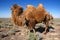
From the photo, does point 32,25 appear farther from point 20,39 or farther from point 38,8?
point 20,39

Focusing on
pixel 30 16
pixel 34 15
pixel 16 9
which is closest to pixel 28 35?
pixel 30 16

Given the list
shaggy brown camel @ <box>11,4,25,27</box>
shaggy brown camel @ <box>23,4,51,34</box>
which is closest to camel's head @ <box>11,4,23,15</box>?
shaggy brown camel @ <box>11,4,25,27</box>

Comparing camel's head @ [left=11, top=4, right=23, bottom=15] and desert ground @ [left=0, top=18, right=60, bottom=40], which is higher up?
camel's head @ [left=11, top=4, right=23, bottom=15]

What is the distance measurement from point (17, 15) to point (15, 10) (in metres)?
0.57

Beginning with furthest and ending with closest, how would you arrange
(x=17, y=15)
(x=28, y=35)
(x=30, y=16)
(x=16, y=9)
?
(x=17, y=15), (x=16, y=9), (x=30, y=16), (x=28, y=35)

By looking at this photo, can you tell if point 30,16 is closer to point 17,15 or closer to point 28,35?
point 17,15

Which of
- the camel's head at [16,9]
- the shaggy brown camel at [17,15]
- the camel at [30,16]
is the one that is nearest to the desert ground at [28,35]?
the camel at [30,16]

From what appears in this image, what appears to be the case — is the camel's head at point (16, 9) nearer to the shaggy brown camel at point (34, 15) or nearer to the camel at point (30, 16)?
the camel at point (30, 16)

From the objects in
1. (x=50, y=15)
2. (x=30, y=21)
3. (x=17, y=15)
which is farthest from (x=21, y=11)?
(x=50, y=15)

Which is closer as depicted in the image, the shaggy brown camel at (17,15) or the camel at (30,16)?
the camel at (30,16)

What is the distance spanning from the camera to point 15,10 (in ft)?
48.8

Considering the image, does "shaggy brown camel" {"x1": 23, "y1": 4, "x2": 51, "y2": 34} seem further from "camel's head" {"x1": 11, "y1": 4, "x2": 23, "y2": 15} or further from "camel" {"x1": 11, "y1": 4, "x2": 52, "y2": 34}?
"camel's head" {"x1": 11, "y1": 4, "x2": 23, "y2": 15}

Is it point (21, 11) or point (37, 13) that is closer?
point (37, 13)

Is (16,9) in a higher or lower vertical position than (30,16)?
higher
